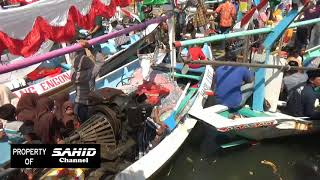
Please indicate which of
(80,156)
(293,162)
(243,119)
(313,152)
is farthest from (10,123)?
(313,152)

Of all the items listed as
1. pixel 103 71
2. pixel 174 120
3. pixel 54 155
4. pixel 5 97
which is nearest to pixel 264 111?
pixel 174 120

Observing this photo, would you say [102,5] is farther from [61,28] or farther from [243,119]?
[243,119]

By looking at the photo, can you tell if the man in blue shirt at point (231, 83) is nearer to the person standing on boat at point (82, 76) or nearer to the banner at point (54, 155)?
the person standing on boat at point (82, 76)

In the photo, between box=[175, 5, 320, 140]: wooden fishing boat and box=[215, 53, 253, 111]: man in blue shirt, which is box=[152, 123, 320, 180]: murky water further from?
box=[215, 53, 253, 111]: man in blue shirt

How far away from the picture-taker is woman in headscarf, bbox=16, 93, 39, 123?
4977mm

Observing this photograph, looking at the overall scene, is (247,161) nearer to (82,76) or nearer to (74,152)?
(82,76)

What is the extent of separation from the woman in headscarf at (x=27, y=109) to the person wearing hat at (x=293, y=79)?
4.43 meters

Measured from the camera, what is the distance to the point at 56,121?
16.0 ft

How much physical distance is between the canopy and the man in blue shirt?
2.37 metres

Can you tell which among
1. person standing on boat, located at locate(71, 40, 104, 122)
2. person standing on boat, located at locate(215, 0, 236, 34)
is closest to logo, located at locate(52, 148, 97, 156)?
person standing on boat, located at locate(71, 40, 104, 122)

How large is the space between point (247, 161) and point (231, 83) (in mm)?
1416

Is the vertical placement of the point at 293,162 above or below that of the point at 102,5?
below

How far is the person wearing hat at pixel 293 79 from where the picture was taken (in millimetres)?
7102

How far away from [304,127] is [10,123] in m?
4.74
